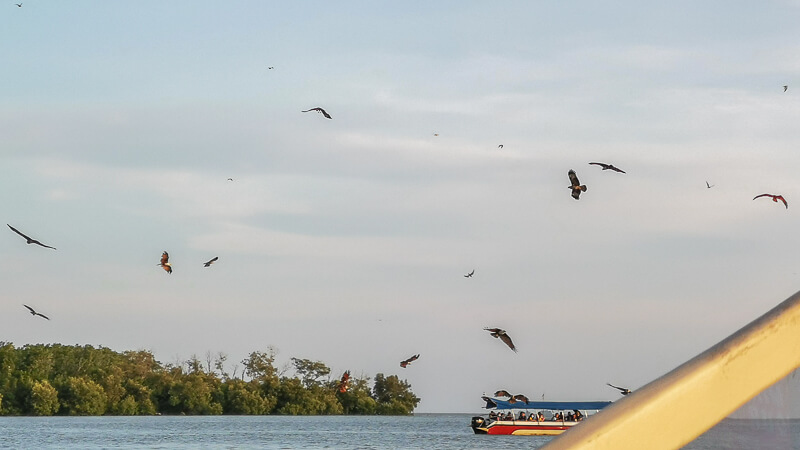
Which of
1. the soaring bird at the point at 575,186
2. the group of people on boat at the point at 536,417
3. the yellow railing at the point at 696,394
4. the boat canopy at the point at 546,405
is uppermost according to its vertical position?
the boat canopy at the point at 546,405

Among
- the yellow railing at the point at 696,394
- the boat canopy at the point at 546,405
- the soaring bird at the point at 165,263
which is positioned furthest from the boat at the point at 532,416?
the yellow railing at the point at 696,394

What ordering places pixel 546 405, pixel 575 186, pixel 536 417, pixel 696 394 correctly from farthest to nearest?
pixel 536 417
pixel 546 405
pixel 575 186
pixel 696 394

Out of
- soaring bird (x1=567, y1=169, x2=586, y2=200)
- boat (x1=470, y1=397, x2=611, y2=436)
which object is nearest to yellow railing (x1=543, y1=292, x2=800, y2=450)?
soaring bird (x1=567, y1=169, x2=586, y2=200)

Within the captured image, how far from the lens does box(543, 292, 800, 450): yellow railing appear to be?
1.62 m

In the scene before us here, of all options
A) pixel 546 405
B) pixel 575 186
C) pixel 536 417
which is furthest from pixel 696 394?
pixel 536 417

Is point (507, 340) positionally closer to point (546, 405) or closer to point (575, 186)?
point (575, 186)

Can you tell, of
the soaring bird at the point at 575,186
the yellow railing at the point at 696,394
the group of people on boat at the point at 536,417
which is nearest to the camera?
the yellow railing at the point at 696,394

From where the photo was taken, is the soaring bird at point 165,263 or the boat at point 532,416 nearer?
the soaring bird at point 165,263

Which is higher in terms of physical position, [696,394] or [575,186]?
[575,186]

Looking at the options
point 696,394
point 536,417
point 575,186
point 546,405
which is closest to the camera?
point 696,394

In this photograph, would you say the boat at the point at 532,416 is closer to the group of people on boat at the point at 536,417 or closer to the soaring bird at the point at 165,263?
the group of people on boat at the point at 536,417

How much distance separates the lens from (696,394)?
1.65 meters

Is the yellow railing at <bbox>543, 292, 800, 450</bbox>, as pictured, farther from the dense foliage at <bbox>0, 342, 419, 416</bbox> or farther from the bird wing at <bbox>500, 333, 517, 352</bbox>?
the dense foliage at <bbox>0, 342, 419, 416</bbox>

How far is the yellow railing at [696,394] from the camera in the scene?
5.32 ft
